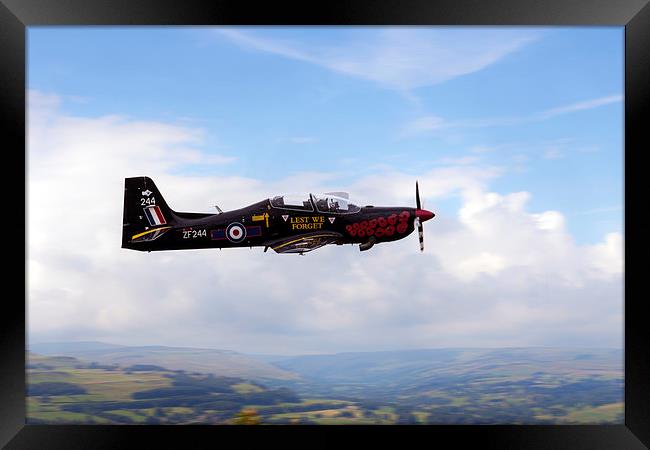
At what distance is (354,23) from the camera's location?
34.0 ft

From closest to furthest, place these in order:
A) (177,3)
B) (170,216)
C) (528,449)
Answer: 1. (177,3)
2. (528,449)
3. (170,216)

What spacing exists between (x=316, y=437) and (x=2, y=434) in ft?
15.6

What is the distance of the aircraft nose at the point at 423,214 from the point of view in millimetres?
12578

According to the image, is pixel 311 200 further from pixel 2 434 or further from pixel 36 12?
pixel 2 434

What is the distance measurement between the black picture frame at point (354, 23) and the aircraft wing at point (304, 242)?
9.67 feet

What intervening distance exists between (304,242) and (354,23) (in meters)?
3.79

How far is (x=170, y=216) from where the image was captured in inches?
488

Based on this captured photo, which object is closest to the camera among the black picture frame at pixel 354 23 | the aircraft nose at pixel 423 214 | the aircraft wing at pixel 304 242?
the black picture frame at pixel 354 23

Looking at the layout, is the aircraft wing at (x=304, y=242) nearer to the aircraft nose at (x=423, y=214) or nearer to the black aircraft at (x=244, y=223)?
the black aircraft at (x=244, y=223)

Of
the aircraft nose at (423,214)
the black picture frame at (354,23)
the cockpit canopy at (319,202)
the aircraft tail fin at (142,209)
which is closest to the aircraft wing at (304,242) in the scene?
the cockpit canopy at (319,202)

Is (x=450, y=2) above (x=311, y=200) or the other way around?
above

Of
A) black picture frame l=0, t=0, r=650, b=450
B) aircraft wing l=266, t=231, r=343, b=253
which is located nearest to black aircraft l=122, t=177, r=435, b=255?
aircraft wing l=266, t=231, r=343, b=253

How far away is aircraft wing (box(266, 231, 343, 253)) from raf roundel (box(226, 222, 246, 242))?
484mm

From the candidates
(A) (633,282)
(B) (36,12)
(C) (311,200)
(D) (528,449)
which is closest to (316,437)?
(D) (528,449)
